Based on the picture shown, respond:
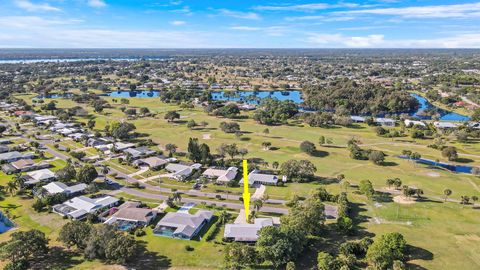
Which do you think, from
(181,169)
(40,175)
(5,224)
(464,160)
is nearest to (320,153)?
(464,160)

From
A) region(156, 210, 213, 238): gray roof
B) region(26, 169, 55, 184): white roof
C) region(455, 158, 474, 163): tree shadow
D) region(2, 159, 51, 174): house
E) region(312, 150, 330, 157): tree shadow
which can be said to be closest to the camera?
region(156, 210, 213, 238): gray roof

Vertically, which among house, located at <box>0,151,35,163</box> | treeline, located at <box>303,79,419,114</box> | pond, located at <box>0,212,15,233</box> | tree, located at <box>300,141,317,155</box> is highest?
treeline, located at <box>303,79,419,114</box>

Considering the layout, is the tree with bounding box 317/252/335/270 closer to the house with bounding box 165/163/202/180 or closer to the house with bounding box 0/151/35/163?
the house with bounding box 165/163/202/180

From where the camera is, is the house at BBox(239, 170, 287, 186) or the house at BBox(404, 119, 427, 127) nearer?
the house at BBox(239, 170, 287, 186)

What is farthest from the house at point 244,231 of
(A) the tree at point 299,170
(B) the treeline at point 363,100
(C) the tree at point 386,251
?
(B) the treeline at point 363,100

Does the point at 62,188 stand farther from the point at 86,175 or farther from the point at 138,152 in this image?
the point at 138,152

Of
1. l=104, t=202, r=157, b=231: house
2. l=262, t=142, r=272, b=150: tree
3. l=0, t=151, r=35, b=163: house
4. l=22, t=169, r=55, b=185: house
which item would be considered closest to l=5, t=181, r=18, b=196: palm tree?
l=22, t=169, r=55, b=185: house

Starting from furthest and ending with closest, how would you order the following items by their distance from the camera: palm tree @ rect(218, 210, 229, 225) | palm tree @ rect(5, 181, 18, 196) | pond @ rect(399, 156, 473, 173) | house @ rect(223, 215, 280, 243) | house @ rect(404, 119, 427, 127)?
house @ rect(404, 119, 427, 127), pond @ rect(399, 156, 473, 173), palm tree @ rect(5, 181, 18, 196), palm tree @ rect(218, 210, 229, 225), house @ rect(223, 215, 280, 243)
